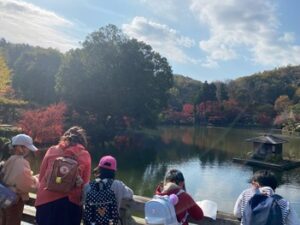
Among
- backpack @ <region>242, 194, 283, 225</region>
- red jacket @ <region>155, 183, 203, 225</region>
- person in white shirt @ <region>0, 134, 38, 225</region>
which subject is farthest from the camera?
person in white shirt @ <region>0, 134, 38, 225</region>

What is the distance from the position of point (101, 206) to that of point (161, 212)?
1.57 ft

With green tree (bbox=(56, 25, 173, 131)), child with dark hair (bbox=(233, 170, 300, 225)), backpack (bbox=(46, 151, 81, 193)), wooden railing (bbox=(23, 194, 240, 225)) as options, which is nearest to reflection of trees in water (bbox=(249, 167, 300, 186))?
green tree (bbox=(56, 25, 173, 131))

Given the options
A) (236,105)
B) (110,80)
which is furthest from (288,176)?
(236,105)

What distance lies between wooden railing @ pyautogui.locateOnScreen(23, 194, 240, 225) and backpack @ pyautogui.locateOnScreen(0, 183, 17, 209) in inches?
15.2

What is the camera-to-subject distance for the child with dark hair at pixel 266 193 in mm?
2107

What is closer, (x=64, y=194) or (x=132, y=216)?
(x=64, y=194)

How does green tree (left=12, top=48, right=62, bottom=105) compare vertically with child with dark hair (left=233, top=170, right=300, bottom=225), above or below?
above

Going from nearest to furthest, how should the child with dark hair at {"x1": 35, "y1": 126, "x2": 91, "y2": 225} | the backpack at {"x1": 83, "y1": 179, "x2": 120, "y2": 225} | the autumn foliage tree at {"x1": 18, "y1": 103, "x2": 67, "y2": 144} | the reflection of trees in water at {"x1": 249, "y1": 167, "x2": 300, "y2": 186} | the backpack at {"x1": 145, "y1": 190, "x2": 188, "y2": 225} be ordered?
the backpack at {"x1": 145, "y1": 190, "x2": 188, "y2": 225} < the backpack at {"x1": 83, "y1": 179, "x2": 120, "y2": 225} < the child with dark hair at {"x1": 35, "y1": 126, "x2": 91, "y2": 225} < the reflection of trees in water at {"x1": 249, "y1": 167, "x2": 300, "y2": 186} < the autumn foliage tree at {"x1": 18, "y1": 103, "x2": 67, "y2": 144}

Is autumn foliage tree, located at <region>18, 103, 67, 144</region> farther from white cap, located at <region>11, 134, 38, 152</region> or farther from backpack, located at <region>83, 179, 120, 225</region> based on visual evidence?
backpack, located at <region>83, 179, 120, 225</region>

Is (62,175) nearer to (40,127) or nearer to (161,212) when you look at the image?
(161,212)

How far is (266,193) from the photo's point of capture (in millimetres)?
2193

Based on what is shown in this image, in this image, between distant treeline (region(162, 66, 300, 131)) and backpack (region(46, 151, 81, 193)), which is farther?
distant treeline (region(162, 66, 300, 131))

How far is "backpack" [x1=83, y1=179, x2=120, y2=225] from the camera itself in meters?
2.53

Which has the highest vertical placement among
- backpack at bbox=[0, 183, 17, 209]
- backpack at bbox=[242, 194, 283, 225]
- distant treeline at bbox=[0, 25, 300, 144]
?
distant treeline at bbox=[0, 25, 300, 144]
